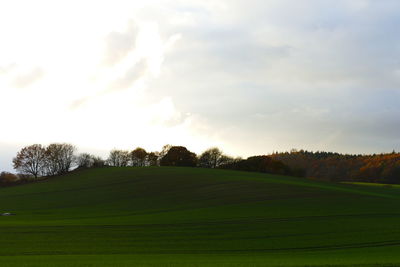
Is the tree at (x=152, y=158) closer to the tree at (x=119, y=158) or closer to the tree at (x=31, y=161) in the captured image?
the tree at (x=119, y=158)

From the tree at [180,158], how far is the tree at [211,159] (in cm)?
426

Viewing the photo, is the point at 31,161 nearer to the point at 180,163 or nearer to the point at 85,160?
the point at 85,160

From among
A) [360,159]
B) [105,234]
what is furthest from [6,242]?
[360,159]

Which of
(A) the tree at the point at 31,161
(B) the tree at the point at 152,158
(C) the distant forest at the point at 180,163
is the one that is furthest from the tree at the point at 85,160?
(B) the tree at the point at 152,158

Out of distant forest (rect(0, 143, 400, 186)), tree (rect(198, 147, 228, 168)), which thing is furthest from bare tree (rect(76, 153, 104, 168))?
tree (rect(198, 147, 228, 168))

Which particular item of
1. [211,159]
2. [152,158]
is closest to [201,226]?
[211,159]

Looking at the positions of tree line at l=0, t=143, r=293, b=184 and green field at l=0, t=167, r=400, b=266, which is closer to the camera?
green field at l=0, t=167, r=400, b=266

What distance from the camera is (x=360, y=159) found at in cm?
14488

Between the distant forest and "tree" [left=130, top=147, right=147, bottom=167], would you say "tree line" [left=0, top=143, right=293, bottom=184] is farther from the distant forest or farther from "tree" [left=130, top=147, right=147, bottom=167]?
"tree" [left=130, top=147, right=147, bottom=167]

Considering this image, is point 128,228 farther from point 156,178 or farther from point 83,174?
point 83,174

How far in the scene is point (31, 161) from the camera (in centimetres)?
11094

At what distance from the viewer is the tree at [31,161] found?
4321 inches

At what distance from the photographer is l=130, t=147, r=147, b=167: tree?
13162 cm

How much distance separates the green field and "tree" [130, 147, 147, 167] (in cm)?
6553
